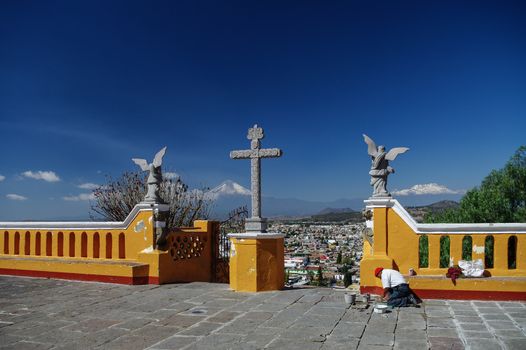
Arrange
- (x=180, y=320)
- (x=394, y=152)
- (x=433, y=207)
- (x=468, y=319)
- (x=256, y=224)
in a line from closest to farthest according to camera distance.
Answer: (x=468, y=319), (x=180, y=320), (x=394, y=152), (x=256, y=224), (x=433, y=207)

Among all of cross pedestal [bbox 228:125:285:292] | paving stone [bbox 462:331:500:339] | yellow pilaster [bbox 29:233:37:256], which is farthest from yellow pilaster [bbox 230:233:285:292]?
yellow pilaster [bbox 29:233:37:256]

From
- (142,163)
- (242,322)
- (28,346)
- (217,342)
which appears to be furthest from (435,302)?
(142,163)

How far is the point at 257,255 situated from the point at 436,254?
3453 mm

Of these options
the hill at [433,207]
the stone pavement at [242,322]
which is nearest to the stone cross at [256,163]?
the stone pavement at [242,322]

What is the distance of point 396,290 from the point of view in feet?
26.8

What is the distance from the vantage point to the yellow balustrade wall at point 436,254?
8312mm

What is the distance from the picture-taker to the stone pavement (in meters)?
6.04

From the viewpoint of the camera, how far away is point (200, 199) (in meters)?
19.5

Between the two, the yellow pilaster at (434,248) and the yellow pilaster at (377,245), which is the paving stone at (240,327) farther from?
the yellow pilaster at (434,248)

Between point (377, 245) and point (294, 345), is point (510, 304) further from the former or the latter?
point (294, 345)

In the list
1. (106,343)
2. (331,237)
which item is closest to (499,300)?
(106,343)

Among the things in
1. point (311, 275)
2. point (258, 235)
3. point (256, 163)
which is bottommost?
point (311, 275)

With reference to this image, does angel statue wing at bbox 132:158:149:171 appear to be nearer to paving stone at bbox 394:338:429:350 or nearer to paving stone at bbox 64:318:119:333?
paving stone at bbox 64:318:119:333

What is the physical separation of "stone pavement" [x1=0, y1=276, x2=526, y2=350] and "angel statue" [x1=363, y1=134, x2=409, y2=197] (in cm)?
219
